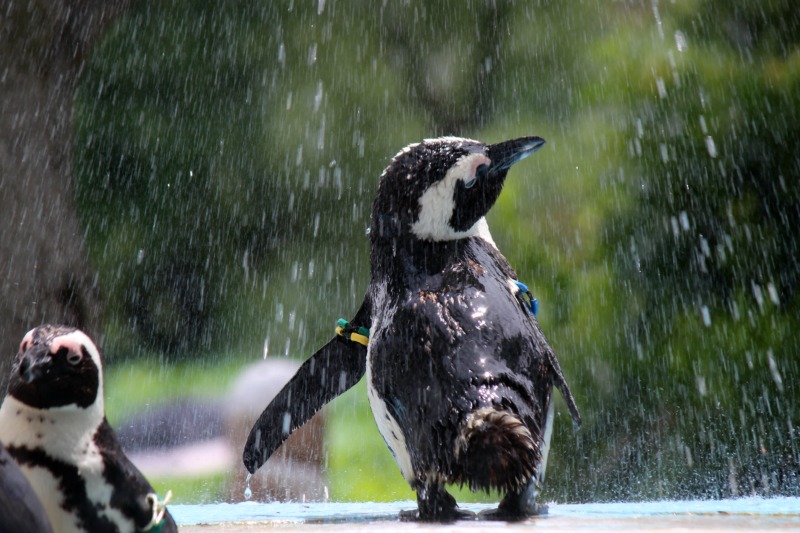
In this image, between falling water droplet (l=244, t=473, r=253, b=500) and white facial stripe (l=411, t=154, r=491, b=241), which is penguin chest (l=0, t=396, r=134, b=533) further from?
falling water droplet (l=244, t=473, r=253, b=500)

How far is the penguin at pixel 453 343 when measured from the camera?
1.24 meters

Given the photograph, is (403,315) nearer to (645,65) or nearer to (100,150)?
(645,65)

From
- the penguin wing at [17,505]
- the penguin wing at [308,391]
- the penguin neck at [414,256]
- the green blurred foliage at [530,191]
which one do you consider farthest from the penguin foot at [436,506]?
the green blurred foliage at [530,191]

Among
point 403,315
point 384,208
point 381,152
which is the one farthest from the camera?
point 381,152

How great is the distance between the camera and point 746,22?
13.4 feet

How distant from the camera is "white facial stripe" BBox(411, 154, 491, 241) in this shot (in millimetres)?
1559

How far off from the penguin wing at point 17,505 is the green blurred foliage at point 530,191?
10.6 ft

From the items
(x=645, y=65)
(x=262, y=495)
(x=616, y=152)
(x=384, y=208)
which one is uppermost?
(x=645, y=65)

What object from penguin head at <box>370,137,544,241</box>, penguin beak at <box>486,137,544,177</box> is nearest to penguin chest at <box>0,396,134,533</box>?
penguin head at <box>370,137,544,241</box>

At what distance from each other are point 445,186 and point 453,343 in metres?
0.30

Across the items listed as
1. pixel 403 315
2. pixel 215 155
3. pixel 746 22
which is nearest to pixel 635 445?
pixel 746 22

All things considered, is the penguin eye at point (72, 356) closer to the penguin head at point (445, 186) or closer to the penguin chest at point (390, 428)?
the penguin chest at point (390, 428)

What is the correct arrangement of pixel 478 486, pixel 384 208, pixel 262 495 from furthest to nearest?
1. pixel 262 495
2. pixel 384 208
3. pixel 478 486

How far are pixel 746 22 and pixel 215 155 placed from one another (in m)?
2.47
